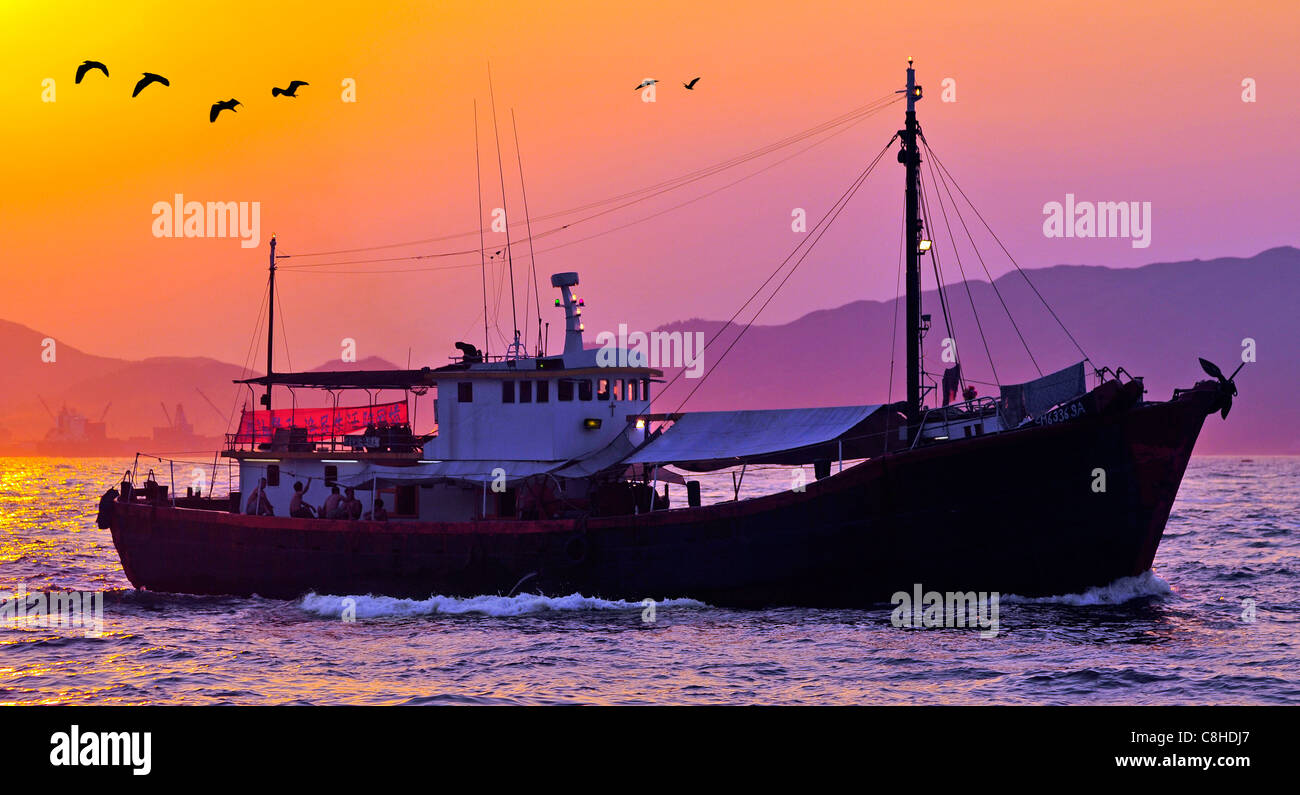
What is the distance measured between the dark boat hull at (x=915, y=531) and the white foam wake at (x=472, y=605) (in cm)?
26

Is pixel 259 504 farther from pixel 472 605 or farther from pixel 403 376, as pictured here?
pixel 472 605

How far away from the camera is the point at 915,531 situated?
82.1 feet

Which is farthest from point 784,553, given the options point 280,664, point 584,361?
point 280,664

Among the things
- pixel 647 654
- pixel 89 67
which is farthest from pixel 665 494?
pixel 89 67

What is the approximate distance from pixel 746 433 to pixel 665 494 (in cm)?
757

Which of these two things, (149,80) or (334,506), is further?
(334,506)

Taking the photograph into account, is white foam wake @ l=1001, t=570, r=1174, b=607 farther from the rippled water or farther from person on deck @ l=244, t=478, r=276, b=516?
person on deck @ l=244, t=478, r=276, b=516

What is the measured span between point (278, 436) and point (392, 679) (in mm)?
16608

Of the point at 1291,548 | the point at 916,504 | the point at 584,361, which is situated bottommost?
the point at 1291,548

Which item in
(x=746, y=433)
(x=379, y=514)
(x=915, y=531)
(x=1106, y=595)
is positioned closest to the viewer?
(x=915, y=531)

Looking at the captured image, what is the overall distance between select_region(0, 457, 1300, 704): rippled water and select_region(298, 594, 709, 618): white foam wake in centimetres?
5
